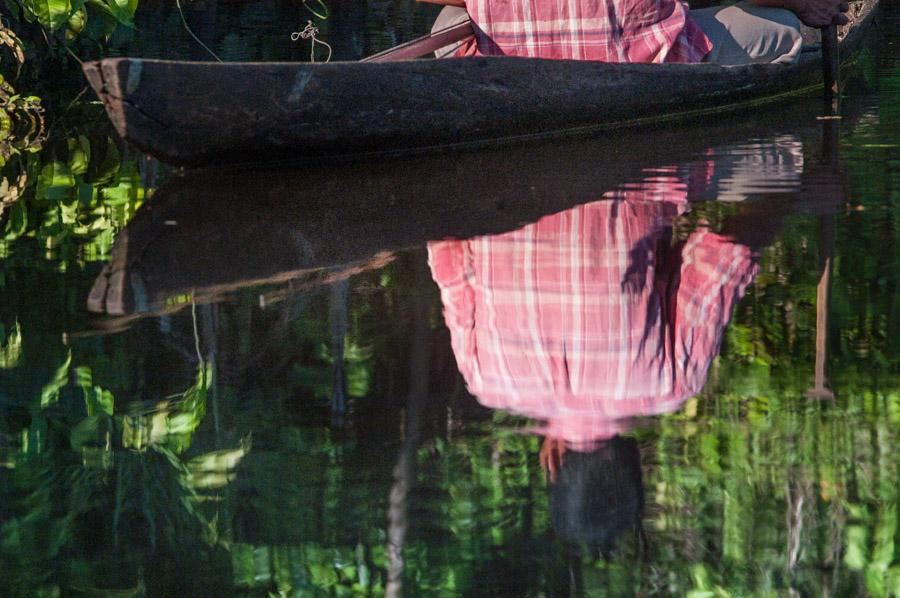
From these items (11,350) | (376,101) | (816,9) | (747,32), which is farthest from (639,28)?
(11,350)

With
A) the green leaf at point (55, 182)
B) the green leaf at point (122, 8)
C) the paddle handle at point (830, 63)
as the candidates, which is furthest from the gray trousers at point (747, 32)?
the green leaf at point (55, 182)

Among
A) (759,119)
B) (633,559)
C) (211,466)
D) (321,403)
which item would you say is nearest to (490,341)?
(321,403)

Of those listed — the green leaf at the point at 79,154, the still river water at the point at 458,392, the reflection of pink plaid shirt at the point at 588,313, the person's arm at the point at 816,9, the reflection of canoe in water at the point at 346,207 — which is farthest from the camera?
the person's arm at the point at 816,9

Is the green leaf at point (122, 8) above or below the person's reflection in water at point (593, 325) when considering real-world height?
above

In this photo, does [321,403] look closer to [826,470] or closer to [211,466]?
[211,466]

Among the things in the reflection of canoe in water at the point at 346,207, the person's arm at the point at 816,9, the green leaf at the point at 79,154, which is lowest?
the reflection of canoe in water at the point at 346,207

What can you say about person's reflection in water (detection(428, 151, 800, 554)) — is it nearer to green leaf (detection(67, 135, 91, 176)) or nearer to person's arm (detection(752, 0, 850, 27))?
green leaf (detection(67, 135, 91, 176))

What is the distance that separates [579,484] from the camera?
224 cm

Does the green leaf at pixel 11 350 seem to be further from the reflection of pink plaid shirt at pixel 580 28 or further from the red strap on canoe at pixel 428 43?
the reflection of pink plaid shirt at pixel 580 28

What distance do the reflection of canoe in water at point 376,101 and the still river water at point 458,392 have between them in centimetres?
36

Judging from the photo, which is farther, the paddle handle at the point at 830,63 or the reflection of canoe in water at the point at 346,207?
the paddle handle at the point at 830,63

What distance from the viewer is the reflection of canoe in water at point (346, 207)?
3.68m

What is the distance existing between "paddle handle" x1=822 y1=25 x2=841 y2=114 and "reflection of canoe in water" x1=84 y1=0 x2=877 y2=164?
42cm

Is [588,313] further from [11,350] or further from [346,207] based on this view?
[346,207]
